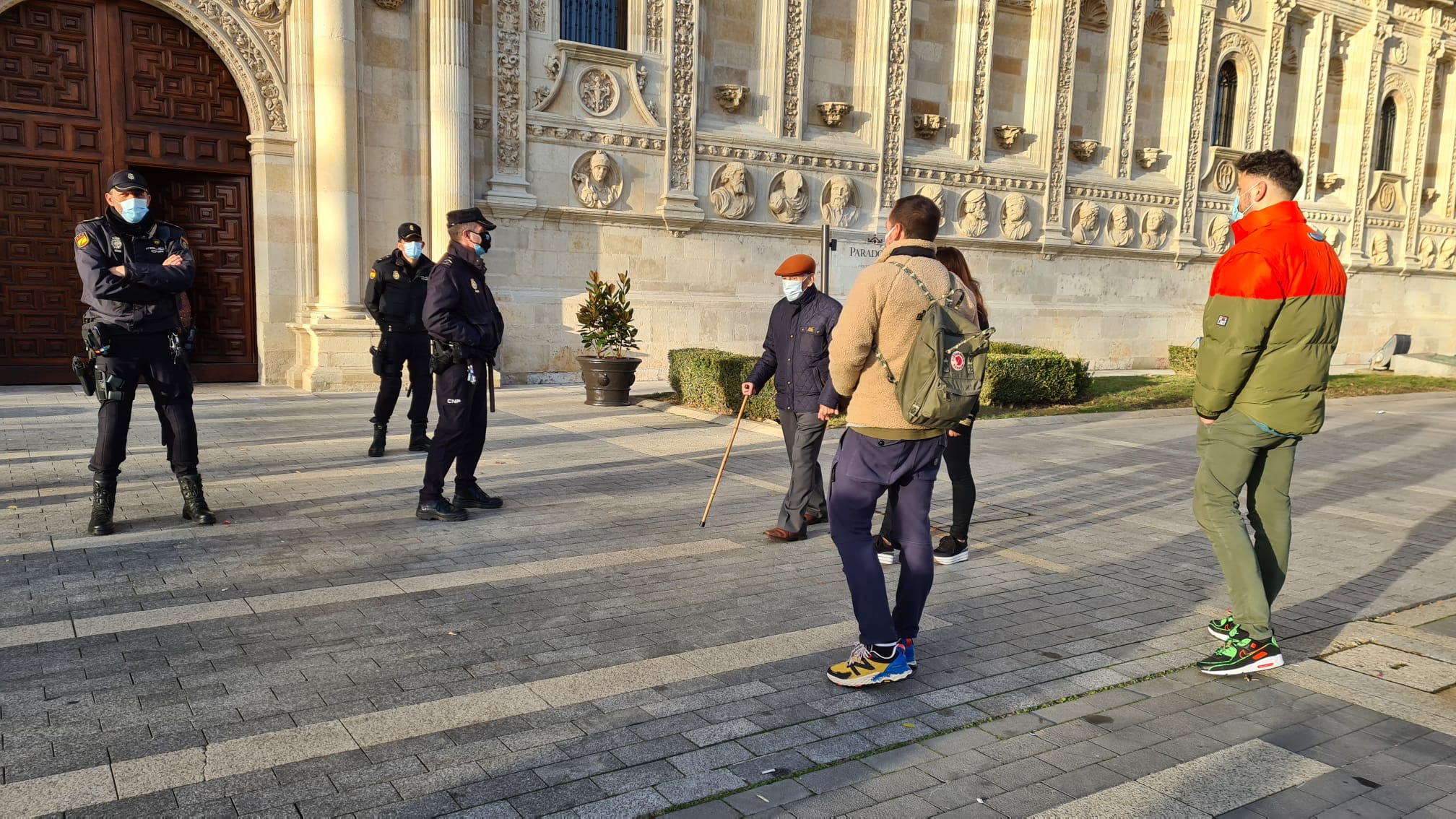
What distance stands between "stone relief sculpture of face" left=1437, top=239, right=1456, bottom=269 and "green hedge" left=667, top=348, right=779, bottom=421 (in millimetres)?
28232

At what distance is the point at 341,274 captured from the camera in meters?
14.3

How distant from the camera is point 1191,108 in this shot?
79.0 feet

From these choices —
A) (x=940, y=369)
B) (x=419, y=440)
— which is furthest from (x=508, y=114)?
(x=940, y=369)

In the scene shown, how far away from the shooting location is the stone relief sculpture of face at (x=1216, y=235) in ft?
82.5

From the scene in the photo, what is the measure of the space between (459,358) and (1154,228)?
21.4m

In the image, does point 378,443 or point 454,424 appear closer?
point 454,424

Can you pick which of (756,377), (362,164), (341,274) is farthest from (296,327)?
(756,377)

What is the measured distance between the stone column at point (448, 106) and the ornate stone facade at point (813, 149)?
61 mm

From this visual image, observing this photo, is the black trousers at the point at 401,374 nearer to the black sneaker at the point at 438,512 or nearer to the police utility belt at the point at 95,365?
the black sneaker at the point at 438,512

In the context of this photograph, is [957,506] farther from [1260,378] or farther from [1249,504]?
[1260,378]

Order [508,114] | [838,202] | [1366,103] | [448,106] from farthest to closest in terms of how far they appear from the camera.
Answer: [1366,103] → [838,202] → [508,114] → [448,106]

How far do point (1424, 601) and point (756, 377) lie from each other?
416cm

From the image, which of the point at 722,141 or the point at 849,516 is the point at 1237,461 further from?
the point at 722,141

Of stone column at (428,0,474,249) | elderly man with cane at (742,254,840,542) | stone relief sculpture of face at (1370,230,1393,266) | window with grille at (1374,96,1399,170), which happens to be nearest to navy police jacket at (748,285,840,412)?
elderly man with cane at (742,254,840,542)
